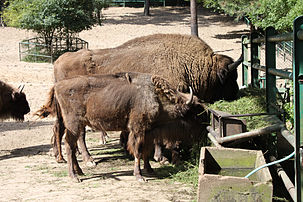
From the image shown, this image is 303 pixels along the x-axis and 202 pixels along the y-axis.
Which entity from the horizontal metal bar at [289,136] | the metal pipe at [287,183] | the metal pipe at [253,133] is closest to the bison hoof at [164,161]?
the metal pipe at [253,133]

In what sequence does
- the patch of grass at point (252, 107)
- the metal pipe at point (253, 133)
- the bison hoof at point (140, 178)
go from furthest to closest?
1. the bison hoof at point (140, 178)
2. the patch of grass at point (252, 107)
3. the metal pipe at point (253, 133)

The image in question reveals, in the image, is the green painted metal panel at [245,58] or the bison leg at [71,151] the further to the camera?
the green painted metal panel at [245,58]

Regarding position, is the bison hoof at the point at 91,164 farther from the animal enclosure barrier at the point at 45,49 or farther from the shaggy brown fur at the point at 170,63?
the animal enclosure barrier at the point at 45,49

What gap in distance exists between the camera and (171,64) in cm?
848

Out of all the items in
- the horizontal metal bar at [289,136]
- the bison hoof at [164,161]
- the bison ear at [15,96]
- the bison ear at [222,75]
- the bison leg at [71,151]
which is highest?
the bison ear at [222,75]

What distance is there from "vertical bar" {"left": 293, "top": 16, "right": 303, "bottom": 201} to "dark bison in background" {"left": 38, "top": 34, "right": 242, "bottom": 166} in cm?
463

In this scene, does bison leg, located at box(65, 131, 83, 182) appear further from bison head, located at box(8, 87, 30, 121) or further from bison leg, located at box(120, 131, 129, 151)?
bison head, located at box(8, 87, 30, 121)

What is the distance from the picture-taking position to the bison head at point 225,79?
345 inches

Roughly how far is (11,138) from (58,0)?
18857 mm

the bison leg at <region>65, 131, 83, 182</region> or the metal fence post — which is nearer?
the bison leg at <region>65, 131, 83, 182</region>

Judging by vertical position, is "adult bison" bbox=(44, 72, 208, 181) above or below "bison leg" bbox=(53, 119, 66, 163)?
above

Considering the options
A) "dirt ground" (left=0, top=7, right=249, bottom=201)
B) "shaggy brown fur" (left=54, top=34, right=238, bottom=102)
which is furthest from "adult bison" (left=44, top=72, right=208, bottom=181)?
"shaggy brown fur" (left=54, top=34, right=238, bottom=102)

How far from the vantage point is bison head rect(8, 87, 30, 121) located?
11334 mm

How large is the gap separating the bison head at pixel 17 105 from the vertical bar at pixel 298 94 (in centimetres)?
906
